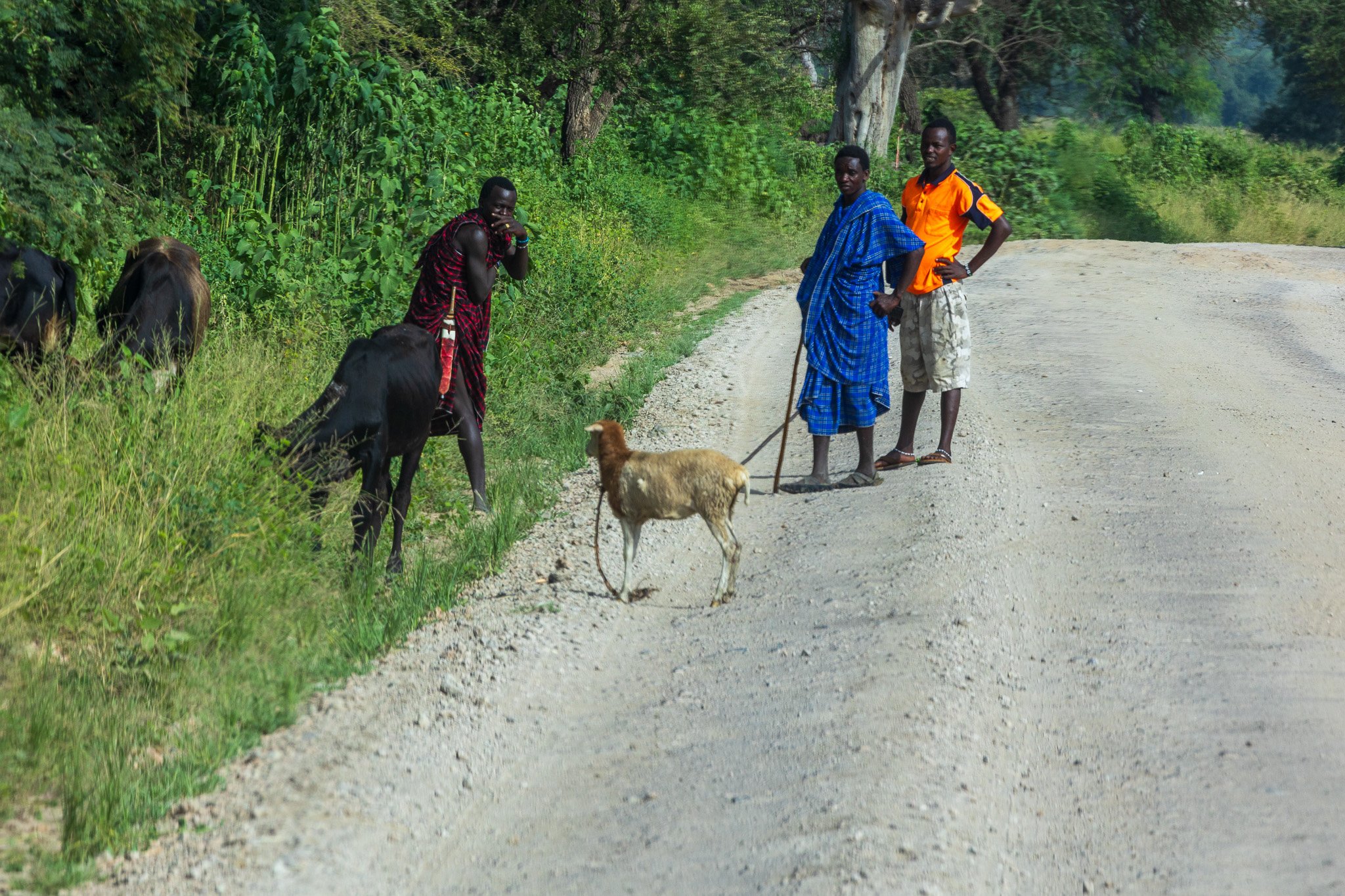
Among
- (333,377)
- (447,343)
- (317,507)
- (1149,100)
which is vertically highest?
(1149,100)

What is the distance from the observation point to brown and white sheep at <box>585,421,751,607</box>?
5941mm

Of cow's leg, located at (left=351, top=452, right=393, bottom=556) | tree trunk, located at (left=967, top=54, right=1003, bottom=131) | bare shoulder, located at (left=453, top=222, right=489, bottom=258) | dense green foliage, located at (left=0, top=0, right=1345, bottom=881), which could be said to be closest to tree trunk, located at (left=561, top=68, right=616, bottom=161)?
dense green foliage, located at (left=0, top=0, right=1345, bottom=881)

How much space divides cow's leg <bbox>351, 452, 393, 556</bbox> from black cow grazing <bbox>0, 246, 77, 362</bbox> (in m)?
1.83

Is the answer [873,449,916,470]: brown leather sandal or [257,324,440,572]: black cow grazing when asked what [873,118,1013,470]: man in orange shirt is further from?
[257,324,440,572]: black cow grazing

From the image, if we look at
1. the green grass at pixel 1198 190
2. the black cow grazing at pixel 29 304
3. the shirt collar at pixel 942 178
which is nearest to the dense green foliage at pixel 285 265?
the black cow grazing at pixel 29 304

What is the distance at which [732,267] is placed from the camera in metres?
17.2

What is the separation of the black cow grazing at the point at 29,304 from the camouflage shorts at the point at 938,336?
15.0 ft

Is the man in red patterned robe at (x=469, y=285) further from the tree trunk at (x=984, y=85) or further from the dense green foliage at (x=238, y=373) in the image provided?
the tree trunk at (x=984, y=85)

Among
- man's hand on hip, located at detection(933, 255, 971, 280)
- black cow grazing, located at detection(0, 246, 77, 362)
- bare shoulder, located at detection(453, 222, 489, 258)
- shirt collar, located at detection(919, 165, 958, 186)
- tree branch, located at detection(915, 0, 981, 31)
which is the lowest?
black cow grazing, located at detection(0, 246, 77, 362)

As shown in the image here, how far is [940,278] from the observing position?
795 centimetres

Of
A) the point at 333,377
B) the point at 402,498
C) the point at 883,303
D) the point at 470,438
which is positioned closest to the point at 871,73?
the point at 883,303

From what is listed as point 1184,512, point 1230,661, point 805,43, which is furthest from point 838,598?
point 805,43

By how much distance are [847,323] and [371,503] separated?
2885 millimetres

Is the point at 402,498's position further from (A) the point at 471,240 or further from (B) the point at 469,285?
(A) the point at 471,240
